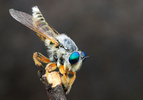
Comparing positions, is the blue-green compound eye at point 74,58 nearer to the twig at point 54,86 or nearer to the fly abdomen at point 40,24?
the twig at point 54,86

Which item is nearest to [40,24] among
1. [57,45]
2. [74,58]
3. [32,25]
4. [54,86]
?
[32,25]

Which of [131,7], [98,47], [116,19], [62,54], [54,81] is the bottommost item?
[54,81]

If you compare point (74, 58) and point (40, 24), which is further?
point (40, 24)

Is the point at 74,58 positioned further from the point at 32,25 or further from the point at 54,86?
the point at 32,25

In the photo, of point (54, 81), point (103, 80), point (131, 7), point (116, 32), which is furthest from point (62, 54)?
point (131, 7)

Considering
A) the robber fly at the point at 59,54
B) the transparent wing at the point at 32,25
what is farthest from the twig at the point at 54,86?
the transparent wing at the point at 32,25

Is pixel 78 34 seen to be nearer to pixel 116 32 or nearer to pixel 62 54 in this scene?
pixel 116 32

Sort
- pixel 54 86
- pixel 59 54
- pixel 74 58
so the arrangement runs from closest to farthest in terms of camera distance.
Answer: pixel 54 86 < pixel 74 58 < pixel 59 54
